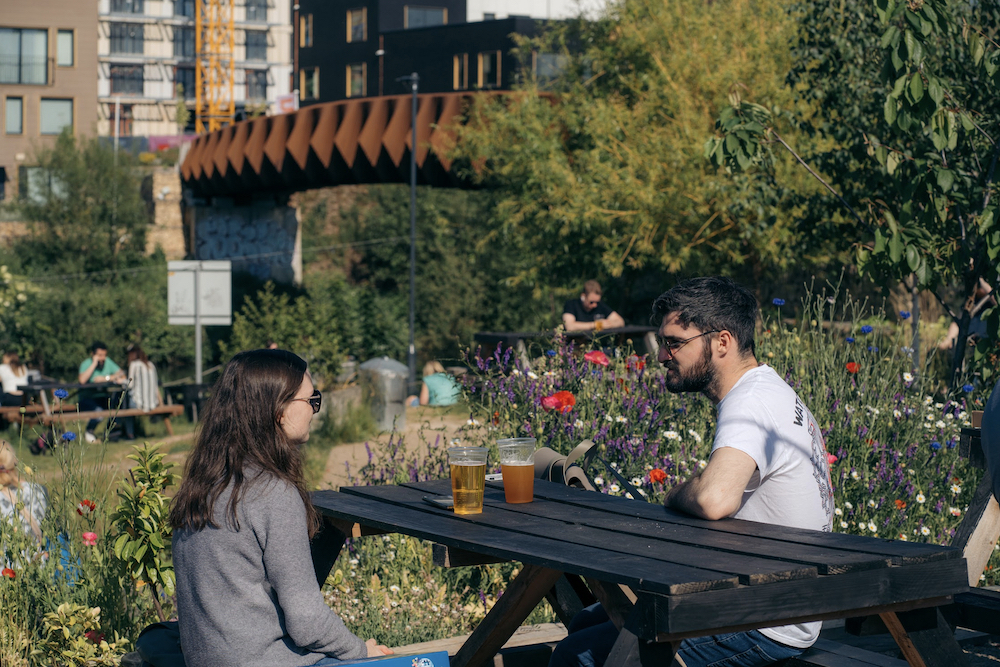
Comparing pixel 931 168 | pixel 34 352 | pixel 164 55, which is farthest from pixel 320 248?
pixel 931 168

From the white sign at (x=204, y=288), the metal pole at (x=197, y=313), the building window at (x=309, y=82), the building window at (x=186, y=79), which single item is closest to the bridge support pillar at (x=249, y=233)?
the white sign at (x=204, y=288)

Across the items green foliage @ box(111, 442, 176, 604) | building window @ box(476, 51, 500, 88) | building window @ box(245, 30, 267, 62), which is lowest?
green foliage @ box(111, 442, 176, 604)

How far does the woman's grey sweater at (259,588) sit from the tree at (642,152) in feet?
41.3

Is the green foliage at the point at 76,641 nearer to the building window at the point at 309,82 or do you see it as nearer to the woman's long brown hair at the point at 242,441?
the woman's long brown hair at the point at 242,441

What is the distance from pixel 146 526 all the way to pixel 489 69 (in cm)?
4802

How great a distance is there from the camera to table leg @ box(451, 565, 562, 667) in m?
2.64

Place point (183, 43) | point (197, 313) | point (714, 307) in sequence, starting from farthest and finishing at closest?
point (183, 43), point (197, 313), point (714, 307)

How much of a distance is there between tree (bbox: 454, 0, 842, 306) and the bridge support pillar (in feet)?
45.5

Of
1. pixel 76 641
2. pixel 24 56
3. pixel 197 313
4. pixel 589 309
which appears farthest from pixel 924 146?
pixel 24 56

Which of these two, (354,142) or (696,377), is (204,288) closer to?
(354,142)

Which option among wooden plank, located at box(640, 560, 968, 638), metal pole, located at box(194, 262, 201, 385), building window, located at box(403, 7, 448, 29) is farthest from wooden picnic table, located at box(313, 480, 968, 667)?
building window, located at box(403, 7, 448, 29)

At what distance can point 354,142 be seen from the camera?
72.0ft

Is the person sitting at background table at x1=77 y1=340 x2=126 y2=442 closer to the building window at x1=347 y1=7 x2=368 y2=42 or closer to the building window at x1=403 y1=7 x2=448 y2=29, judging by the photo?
the building window at x1=403 y1=7 x2=448 y2=29

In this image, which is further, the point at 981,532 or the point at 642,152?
the point at 642,152
